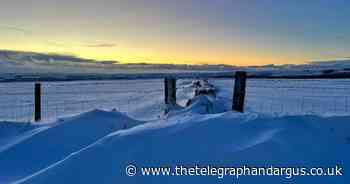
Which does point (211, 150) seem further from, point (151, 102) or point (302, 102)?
point (151, 102)

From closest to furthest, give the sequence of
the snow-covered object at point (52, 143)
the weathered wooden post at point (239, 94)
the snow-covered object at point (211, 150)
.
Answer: the snow-covered object at point (211, 150) < the snow-covered object at point (52, 143) < the weathered wooden post at point (239, 94)

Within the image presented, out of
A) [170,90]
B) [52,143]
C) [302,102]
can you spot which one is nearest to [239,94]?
[170,90]

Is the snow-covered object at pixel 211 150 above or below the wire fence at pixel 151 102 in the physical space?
above

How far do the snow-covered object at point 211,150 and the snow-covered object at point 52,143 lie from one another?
194 cm

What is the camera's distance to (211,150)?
13.3 ft

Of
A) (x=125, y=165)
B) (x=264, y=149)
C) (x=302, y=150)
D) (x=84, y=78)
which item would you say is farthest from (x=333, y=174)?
(x=84, y=78)

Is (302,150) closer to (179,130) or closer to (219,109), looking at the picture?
(179,130)

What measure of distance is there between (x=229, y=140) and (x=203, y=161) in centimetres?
51

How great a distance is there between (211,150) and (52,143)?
3.79m

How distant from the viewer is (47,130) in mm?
7262

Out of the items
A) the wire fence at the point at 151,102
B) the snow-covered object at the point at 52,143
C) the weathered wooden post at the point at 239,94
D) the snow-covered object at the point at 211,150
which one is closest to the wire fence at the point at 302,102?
the wire fence at the point at 151,102

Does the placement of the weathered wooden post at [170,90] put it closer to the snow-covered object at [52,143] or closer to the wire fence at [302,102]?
the wire fence at [302,102]

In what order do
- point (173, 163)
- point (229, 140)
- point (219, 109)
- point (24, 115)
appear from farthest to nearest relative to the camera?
point (24, 115) < point (219, 109) < point (229, 140) < point (173, 163)

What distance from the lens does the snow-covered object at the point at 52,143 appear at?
605 cm
